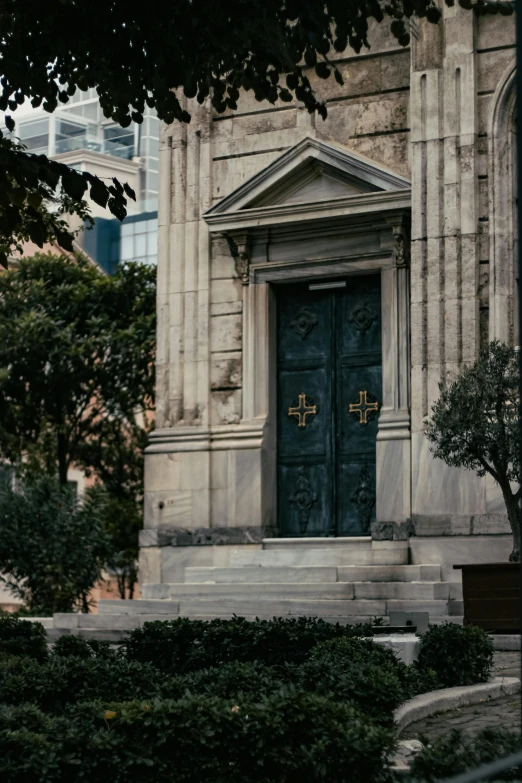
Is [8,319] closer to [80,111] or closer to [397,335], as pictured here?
[397,335]

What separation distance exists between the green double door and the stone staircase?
32.9 inches

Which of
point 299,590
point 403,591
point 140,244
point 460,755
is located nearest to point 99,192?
point 460,755

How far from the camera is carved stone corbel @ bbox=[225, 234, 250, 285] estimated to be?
78.9 ft

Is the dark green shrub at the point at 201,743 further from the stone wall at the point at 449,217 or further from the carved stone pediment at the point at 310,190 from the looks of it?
the carved stone pediment at the point at 310,190

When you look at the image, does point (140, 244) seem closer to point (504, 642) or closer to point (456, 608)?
point (456, 608)

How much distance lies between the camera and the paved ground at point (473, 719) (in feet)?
37.2

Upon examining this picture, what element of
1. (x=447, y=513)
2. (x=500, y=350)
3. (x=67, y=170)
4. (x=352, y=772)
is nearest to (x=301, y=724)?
(x=352, y=772)

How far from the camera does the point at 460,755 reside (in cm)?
775

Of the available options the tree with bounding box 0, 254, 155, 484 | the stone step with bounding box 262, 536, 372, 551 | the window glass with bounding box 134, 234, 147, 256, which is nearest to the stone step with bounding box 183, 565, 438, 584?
the stone step with bounding box 262, 536, 372, 551

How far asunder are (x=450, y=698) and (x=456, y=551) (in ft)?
28.8

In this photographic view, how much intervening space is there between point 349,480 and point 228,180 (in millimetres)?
5288

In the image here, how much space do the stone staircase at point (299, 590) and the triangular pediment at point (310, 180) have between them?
533 centimetres

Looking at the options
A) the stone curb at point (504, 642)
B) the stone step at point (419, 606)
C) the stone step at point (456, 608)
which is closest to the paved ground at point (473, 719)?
the stone curb at point (504, 642)

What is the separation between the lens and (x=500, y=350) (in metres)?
19.5
